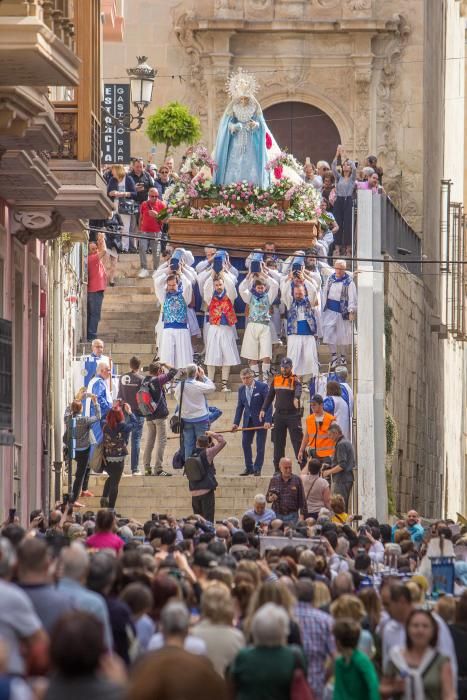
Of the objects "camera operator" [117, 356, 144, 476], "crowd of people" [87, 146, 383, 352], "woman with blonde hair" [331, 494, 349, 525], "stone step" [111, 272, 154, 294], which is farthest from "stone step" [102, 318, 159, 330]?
"woman with blonde hair" [331, 494, 349, 525]

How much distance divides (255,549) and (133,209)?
63.4ft

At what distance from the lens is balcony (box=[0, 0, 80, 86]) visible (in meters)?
16.3

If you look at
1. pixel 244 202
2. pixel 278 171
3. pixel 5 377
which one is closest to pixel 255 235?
pixel 244 202

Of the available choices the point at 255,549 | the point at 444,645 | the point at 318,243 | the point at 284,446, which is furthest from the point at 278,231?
the point at 444,645

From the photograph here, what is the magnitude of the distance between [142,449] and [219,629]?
53.5ft

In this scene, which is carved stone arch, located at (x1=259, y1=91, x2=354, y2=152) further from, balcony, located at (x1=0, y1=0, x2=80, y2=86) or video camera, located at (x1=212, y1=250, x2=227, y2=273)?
balcony, located at (x1=0, y1=0, x2=80, y2=86)

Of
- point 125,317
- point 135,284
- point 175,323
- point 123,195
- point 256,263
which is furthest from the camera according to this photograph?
point 123,195

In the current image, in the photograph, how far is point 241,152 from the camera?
31.7 meters

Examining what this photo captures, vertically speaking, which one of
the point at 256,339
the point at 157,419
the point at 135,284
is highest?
the point at 135,284

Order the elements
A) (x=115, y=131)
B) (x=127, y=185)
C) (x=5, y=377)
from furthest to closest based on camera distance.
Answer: (x=115, y=131) → (x=127, y=185) → (x=5, y=377)

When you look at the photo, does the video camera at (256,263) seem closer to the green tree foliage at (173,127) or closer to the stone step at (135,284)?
the stone step at (135,284)

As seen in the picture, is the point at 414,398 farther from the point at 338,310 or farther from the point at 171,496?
the point at 171,496

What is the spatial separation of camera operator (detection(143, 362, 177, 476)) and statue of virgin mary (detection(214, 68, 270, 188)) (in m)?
6.43

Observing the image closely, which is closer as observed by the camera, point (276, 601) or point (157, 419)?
point (276, 601)
